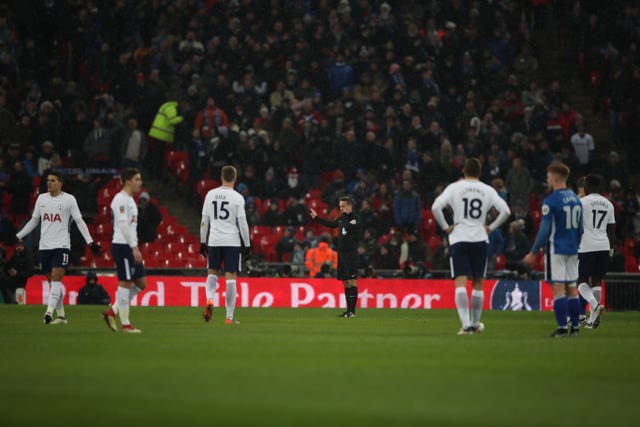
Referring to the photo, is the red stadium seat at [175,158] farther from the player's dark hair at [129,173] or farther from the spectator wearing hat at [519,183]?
the player's dark hair at [129,173]

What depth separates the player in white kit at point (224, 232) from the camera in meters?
19.0

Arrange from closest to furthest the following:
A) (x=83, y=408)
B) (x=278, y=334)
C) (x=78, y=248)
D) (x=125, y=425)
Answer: (x=125, y=425) → (x=83, y=408) → (x=278, y=334) → (x=78, y=248)

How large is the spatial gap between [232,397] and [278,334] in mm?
7459

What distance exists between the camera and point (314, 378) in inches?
396

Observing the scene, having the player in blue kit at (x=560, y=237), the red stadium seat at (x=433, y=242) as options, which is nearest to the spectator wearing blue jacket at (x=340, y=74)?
the red stadium seat at (x=433, y=242)

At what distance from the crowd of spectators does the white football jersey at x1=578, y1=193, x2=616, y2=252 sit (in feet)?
33.6

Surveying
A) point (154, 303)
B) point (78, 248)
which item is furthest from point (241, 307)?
point (78, 248)

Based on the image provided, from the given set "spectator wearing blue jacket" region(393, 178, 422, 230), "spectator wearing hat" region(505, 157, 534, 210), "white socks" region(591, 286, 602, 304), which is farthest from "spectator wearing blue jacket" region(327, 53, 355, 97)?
"white socks" region(591, 286, 602, 304)

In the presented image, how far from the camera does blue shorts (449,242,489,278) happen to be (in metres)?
15.8

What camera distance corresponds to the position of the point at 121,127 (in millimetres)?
32000

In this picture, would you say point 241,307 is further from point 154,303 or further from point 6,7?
point 6,7

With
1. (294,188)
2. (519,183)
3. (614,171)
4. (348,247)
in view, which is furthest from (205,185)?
(614,171)

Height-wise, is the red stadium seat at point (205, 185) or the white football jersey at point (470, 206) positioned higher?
the red stadium seat at point (205, 185)

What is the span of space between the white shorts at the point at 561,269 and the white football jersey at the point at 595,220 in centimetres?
376
